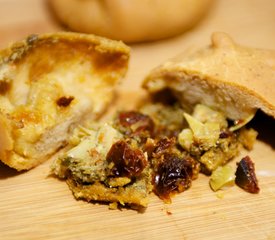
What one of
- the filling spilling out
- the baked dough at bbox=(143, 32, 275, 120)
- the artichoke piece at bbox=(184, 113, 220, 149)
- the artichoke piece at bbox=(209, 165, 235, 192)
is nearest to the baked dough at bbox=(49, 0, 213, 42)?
the baked dough at bbox=(143, 32, 275, 120)

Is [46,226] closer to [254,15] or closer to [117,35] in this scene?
[117,35]

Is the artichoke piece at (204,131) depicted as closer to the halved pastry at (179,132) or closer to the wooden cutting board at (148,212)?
the halved pastry at (179,132)

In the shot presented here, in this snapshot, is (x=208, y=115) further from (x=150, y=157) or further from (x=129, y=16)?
(x=129, y=16)

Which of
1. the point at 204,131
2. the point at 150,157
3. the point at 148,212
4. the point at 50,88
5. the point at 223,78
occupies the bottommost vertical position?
the point at 148,212

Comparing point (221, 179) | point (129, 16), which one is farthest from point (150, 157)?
point (129, 16)

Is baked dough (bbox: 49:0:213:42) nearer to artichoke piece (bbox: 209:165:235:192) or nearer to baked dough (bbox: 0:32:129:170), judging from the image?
baked dough (bbox: 0:32:129:170)

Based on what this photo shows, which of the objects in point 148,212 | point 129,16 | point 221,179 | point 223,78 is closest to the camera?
point 148,212

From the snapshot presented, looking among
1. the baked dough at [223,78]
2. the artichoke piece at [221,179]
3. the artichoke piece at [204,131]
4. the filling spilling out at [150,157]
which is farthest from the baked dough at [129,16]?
the artichoke piece at [221,179]
